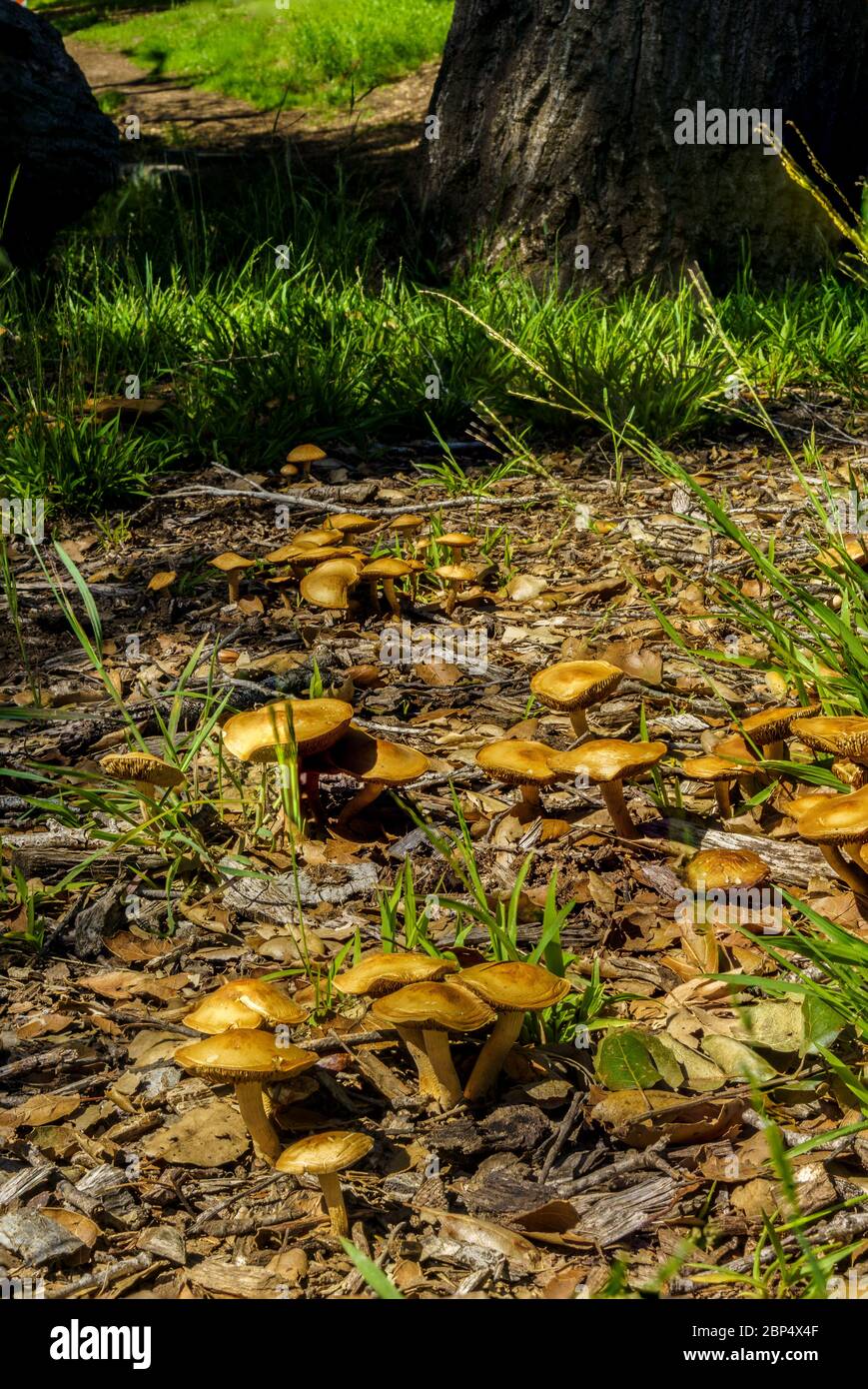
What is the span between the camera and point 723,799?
106 inches

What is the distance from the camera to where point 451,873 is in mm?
2605

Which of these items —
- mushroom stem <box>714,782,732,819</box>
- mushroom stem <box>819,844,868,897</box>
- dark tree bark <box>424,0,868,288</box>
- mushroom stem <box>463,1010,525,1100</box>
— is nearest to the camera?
mushroom stem <box>463,1010,525,1100</box>

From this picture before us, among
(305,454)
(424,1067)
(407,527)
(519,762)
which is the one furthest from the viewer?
(305,454)

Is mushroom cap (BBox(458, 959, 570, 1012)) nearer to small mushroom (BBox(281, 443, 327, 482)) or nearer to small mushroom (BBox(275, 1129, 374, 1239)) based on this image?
small mushroom (BBox(275, 1129, 374, 1239))

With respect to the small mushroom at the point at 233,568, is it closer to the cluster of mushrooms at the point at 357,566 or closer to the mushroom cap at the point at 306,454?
the cluster of mushrooms at the point at 357,566

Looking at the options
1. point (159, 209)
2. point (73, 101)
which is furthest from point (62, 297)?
point (73, 101)

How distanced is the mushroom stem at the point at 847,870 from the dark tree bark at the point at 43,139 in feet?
21.1

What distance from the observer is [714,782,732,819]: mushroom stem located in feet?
8.78

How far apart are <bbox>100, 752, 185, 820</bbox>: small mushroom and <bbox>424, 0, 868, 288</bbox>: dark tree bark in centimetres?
442

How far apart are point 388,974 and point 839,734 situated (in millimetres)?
994

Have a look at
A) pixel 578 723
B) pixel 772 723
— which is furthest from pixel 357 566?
pixel 772 723

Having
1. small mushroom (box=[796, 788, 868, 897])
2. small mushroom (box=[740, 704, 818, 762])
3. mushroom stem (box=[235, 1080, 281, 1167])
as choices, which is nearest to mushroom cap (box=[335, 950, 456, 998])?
mushroom stem (box=[235, 1080, 281, 1167])

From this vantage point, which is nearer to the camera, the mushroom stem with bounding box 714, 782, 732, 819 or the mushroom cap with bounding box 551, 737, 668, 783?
the mushroom cap with bounding box 551, 737, 668, 783

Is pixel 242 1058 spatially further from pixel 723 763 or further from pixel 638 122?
pixel 638 122
